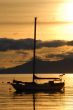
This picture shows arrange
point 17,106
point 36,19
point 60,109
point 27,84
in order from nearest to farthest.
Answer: point 60,109 → point 17,106 → point 36,19 → point 27,84

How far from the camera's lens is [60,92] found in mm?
116875

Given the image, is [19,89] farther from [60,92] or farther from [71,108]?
[71,108]

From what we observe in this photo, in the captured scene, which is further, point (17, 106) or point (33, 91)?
point (33, 91)

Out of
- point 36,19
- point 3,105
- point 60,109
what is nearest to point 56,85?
point 36,19

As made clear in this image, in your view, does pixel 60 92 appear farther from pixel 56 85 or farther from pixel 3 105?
pixel 3 105

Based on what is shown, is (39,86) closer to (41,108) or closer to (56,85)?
(56,85)

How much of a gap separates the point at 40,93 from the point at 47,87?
1.79m

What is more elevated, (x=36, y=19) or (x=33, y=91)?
(x=36, y=19)

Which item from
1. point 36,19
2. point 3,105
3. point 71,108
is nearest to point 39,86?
point 36,19

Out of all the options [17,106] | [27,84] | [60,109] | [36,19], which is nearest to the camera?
[60,109]

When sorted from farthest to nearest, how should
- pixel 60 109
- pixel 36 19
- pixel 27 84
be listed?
1. pixel 27 84
2. pixel 36 19
3. pixel 60 109

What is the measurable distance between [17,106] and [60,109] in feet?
26.5

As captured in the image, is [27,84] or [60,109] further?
[27,84]

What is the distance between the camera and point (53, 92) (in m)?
115
